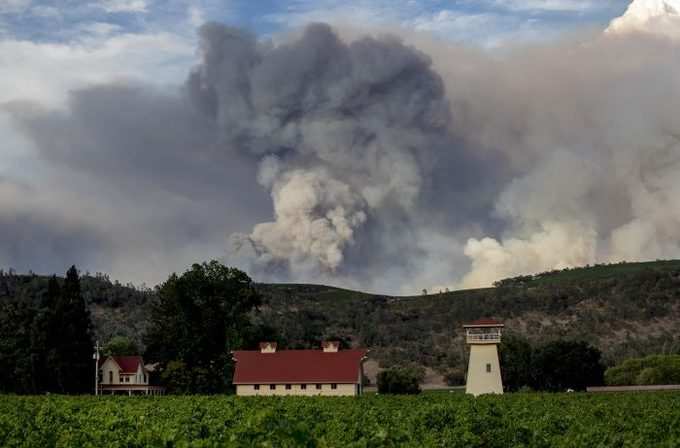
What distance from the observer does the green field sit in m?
21.9

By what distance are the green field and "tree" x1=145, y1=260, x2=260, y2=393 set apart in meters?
40.7

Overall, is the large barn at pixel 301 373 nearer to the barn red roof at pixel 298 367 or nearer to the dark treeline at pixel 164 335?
the barn red roof at pixel 298 367

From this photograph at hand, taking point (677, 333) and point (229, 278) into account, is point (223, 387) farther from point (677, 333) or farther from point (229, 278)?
Result: point (677, 333)

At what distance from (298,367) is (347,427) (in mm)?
56467

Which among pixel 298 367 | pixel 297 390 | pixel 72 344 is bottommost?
pixel 297 390

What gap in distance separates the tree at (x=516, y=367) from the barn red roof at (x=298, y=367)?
24671 millimetres

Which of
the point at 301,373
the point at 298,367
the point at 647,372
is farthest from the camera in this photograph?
the point at 647,372

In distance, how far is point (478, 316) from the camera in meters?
183

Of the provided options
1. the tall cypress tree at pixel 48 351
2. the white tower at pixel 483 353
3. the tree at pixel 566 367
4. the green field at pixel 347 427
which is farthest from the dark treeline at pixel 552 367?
the green field at pixel 347 427

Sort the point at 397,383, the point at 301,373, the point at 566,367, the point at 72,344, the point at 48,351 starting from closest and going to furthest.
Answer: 1. the point at 48,351
2. the point at 72,344
3. the point at 301,373
4. the point at 397,383
5. the point at 566,367

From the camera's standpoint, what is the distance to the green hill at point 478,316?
159875 mm

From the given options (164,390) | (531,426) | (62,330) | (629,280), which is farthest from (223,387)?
(629,280)

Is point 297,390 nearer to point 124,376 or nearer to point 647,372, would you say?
point 124,376

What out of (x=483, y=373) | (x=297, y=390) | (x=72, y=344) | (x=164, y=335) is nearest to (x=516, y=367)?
(x=483, y=373)
